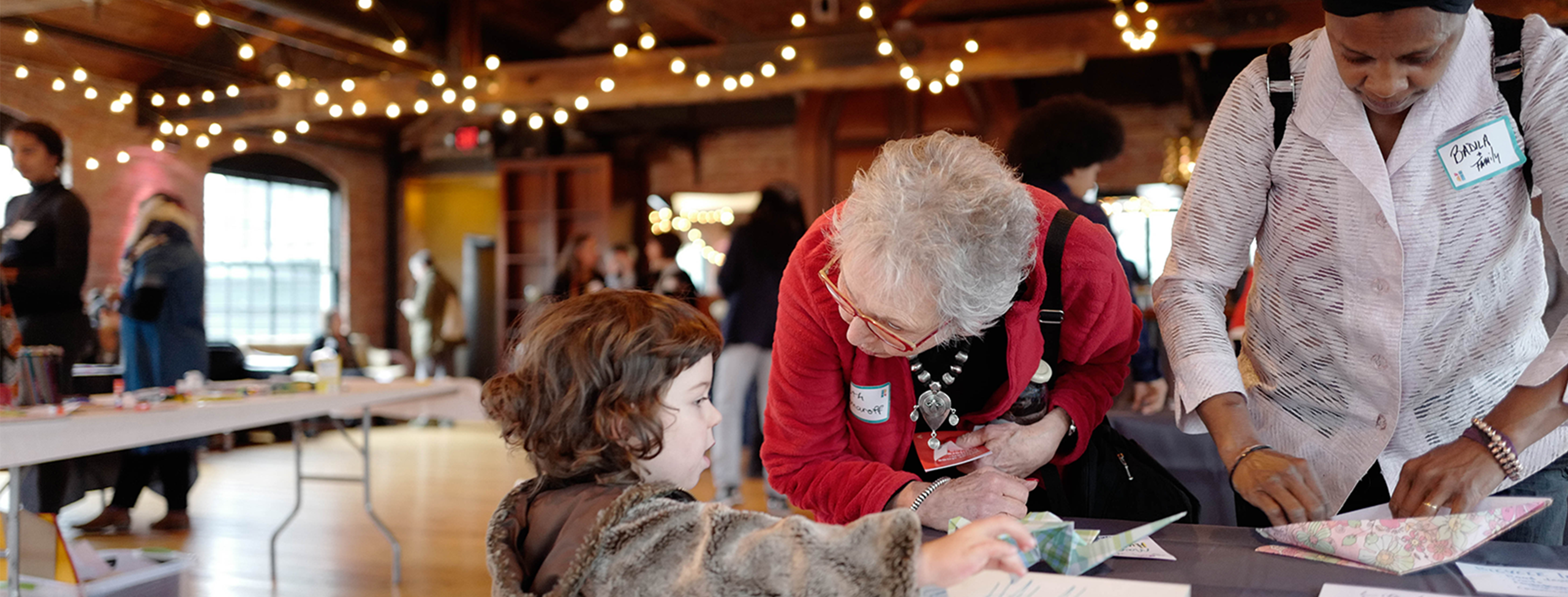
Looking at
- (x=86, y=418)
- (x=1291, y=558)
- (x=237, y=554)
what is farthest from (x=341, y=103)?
(x=1291, y=558)

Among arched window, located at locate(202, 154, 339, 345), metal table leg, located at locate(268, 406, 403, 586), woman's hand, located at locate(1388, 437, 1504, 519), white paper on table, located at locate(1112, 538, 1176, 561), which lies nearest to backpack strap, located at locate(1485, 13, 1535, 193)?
woman's hand, located at locate(1388, 437, 1504, 519)

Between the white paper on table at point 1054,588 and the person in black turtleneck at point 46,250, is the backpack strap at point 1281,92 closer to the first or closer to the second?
the white paper on table at point 1054,588

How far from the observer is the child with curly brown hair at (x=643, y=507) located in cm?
89

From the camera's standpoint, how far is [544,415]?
117 cm

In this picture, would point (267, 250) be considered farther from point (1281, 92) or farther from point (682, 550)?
point (1281, 92)

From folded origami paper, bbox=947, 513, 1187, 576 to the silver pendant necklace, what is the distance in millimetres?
239

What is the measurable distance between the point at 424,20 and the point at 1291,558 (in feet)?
24.9

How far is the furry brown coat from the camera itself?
88 centimetres

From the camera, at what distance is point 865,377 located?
4.14 feet

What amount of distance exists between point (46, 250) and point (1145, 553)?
3.20m

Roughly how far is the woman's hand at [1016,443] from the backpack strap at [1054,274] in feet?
0.29

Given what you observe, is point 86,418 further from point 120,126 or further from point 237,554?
point 237,554

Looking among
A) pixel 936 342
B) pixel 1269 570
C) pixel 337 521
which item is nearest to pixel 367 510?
pixel 337 521

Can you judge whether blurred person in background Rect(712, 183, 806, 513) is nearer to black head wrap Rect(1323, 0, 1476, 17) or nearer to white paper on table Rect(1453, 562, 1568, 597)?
black head wrap Rect(1323, 0, 1476, 17)
